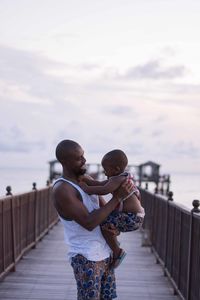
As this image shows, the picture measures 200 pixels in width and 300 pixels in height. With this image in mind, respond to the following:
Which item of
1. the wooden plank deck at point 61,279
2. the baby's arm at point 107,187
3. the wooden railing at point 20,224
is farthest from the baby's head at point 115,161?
the wooden railing at point 20,224

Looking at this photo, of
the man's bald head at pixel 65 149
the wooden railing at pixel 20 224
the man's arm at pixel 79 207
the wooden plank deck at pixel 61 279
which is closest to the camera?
the man's arm at pixel 79 207

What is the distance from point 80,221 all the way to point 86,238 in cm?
21

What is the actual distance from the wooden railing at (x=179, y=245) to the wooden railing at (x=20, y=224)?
241 cm

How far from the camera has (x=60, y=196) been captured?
4.77 metres

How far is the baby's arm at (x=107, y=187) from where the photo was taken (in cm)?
475

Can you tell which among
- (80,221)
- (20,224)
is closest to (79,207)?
(80,221)

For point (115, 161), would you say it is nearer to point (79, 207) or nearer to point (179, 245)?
point (79, 207)

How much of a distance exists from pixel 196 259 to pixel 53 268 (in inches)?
165

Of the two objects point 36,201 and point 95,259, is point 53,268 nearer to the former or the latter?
point 36,201

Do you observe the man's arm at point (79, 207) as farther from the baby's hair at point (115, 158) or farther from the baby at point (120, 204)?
the baby's hair at point (115, 158)

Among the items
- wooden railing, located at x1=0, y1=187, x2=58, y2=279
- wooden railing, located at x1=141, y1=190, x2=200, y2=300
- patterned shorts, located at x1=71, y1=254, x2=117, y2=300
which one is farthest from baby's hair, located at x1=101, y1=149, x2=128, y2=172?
wooden railing, located at x1=0, y1=187, x2=58, y2=279

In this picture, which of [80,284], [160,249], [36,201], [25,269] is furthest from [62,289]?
[36,201]

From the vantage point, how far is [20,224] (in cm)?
1229

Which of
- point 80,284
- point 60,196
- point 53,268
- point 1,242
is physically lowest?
point 53,268
